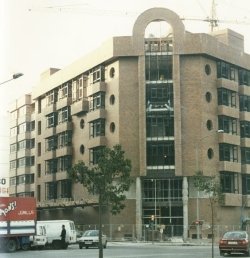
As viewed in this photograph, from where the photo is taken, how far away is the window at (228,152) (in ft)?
229

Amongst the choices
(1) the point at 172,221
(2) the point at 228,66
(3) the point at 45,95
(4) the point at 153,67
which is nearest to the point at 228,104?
(2) the point at 228,66

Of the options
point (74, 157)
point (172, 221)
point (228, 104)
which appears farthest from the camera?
point (74, 157)

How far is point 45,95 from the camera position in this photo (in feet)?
294

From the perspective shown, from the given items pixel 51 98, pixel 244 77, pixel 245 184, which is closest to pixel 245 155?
pixel 245 184

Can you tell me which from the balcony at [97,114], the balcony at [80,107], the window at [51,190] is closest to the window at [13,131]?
the window at [51,190]

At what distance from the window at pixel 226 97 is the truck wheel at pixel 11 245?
4041cm

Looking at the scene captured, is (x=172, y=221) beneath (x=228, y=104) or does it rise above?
beneath

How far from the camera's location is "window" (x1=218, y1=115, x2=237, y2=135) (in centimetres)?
7062

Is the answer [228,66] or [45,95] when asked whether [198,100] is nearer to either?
[228,66]

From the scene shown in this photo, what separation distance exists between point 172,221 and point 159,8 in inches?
960

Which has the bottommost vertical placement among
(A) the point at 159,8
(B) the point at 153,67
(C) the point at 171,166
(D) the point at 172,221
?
(D) the point at 172,221

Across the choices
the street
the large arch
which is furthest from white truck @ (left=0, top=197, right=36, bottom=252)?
the large arch

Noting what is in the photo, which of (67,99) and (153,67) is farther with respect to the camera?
(67,99)

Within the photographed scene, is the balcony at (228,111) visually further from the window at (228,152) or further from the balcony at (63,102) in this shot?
the balcony at (63,102)
